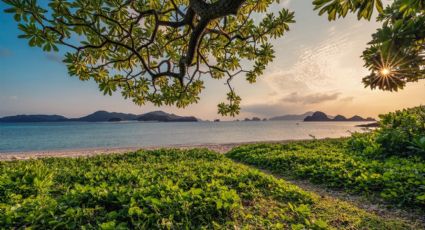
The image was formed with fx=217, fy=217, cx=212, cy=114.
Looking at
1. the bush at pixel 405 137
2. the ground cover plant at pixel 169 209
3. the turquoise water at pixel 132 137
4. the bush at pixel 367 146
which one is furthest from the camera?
the turquoise water at pixel 132 137

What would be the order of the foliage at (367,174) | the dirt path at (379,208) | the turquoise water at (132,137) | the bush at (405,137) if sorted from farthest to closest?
1. the turquoise water at (132,137)
2. the bush at (405,137)
3. the foliage at (367,174)
4. the dirt path at (379,208)

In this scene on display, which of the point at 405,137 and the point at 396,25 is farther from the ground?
the point at 396,25

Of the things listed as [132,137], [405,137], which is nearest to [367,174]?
[405,137]

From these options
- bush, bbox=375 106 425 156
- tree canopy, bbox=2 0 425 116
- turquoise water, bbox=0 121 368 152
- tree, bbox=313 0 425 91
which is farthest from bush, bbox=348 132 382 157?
turquoise water, bbox=0 121 368 152

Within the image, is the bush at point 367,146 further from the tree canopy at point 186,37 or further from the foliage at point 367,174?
the tree canopy at point 186,37

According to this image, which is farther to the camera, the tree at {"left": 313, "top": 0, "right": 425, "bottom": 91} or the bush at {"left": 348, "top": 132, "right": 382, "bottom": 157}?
the bush at {"left": 348, "top": 132, "right": 382, "bottom": 157}

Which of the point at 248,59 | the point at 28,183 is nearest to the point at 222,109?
the point at 248,59

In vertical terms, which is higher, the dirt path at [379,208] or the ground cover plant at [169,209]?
the ground cover plant at [169,209]

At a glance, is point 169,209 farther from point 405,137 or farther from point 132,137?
point 132,137

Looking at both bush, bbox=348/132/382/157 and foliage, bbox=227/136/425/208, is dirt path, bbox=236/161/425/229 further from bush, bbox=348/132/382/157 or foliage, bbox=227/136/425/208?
bush, bbox=348/132/382/157

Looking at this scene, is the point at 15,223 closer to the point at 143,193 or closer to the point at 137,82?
the point at 143,193

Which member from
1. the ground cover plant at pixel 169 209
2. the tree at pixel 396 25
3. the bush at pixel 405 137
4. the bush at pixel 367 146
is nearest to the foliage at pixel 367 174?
the bush at pixel 367 146

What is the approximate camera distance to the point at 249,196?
4.46m

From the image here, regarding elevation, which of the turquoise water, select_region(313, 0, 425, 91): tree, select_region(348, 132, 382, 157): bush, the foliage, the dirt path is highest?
select_region(313, 0, 425, 91): tree
